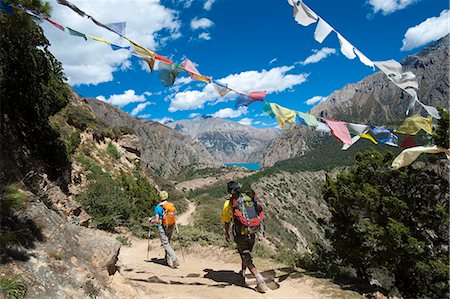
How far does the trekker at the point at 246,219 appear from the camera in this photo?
6.54 m

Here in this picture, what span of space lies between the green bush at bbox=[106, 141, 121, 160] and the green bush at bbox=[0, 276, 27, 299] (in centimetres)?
2834

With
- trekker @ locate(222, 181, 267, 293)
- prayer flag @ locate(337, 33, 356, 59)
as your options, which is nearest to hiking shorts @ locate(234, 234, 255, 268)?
trekker @ locate(222, 181, 267, 293)

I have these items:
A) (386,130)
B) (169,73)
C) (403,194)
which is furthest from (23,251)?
(403,194)

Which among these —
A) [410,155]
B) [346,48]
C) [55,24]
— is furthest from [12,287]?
[346,48]

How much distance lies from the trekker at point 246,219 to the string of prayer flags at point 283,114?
159 cm

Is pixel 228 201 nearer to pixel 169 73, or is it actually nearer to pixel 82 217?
pixel 169 73

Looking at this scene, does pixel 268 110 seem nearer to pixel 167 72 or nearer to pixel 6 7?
pixel 167 72

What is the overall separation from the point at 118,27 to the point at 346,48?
3810mm

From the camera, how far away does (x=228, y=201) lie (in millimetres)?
6949

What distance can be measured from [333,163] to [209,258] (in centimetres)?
17379

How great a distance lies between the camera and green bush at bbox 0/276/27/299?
3.74 m

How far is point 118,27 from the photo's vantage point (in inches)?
227

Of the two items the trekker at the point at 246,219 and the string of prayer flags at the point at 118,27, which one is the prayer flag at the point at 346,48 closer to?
the trekker at the point at 246,219

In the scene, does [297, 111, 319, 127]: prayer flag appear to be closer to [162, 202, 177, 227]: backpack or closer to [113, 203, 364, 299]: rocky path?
[113, 203, 364, 299]: rocky path
